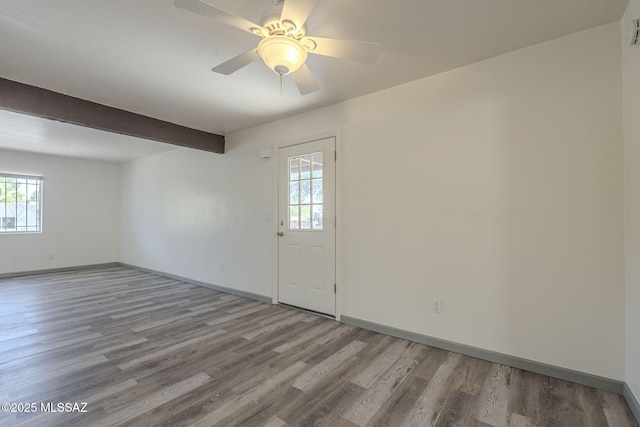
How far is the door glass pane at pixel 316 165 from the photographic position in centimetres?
347

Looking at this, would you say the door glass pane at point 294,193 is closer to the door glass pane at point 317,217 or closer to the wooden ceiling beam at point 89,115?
the door glass pane at point 317,217

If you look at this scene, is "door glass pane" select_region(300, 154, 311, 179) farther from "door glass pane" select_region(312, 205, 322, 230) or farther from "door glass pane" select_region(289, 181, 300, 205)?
"door glass pane" select_region(312, 205, 322, 230)

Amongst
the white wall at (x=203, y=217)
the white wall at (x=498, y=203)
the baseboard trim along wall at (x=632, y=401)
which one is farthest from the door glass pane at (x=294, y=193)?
the baseboard trim along wall at (x=632, y=401)

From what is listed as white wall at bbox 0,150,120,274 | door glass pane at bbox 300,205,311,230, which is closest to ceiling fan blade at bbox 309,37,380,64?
door glass pane at bbox 300,205,311,230

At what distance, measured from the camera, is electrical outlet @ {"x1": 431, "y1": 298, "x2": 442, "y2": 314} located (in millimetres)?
2613

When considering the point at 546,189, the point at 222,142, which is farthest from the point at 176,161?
the point at 546,189

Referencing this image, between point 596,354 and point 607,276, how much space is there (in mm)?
558

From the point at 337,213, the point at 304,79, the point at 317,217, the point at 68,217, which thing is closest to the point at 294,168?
the point at 317,217

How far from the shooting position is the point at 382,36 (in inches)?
83.0

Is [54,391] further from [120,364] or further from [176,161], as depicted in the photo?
[176,161]

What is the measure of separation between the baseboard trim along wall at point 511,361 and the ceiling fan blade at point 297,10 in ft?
8.97

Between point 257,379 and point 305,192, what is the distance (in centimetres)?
217

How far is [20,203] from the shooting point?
5902mm

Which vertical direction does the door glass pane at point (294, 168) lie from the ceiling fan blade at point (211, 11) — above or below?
below
